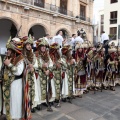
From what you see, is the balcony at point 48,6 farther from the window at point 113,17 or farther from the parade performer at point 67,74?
the window at point 113,17

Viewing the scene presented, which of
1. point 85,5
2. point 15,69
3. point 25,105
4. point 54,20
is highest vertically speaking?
point 85,5

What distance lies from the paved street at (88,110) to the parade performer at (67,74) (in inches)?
11.2

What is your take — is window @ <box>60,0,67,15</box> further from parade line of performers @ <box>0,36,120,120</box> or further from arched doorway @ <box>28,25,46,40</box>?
parade line of performers @ <box>0,36,120,120</box>

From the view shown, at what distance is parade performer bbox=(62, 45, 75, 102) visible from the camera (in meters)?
5.93

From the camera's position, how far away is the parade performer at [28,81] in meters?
4.10

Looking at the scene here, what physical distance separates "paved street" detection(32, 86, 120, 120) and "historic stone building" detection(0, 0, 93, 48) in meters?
10.9

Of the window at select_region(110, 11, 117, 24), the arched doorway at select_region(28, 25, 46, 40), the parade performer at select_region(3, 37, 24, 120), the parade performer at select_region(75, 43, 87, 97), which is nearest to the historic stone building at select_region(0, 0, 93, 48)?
the arched doorway at select_region(28, 25, 46, 40)

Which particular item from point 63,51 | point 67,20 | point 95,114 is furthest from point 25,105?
point 67,20

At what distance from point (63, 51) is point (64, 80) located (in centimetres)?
82

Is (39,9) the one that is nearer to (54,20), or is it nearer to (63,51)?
(54,20)

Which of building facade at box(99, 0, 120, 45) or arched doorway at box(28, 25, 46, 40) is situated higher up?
building facade at box(99, 0, 120, 45)

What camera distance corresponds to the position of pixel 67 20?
72.2 ft

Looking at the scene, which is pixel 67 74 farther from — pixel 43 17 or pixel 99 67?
pixel 43 17

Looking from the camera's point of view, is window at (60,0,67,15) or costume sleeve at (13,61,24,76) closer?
costume sleeve at (13,61,24,76)
